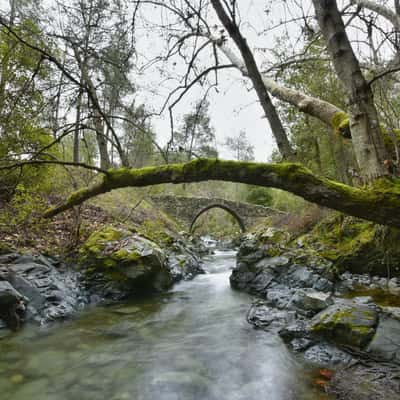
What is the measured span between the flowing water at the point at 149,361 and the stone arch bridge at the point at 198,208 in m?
14.7

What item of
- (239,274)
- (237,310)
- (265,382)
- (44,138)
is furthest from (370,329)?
(44,138)

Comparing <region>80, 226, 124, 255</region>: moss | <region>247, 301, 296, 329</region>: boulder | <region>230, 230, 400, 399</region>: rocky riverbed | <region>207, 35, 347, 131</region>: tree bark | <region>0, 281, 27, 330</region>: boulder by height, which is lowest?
<region>247, 301, 296, 329</region>: boulder

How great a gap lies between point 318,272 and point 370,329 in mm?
2868

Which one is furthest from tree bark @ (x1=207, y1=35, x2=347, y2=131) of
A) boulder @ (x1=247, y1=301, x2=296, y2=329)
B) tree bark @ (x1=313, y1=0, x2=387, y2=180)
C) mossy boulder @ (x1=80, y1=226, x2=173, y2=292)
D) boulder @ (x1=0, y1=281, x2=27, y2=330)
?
boulder @ (x1=0, y1=281, x2=27, y2=330)

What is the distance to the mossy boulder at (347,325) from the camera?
3049 mm

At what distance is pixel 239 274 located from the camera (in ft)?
23.5

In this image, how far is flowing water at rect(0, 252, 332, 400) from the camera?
2.70m

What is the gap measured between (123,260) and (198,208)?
14462mm

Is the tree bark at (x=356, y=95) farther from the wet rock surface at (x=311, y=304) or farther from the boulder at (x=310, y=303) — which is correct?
the boulder at (x=310, y=303)

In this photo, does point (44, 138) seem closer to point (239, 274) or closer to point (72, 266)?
point (72, 266)

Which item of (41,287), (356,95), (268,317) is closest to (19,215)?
(41,287)

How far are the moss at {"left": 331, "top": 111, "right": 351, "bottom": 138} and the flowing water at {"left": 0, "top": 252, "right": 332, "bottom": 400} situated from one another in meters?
2.54

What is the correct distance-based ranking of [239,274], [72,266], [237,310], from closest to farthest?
[237,310], [72,266], [239,274]

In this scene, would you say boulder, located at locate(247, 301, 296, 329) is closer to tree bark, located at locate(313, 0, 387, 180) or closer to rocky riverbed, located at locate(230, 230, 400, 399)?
rocky riverbed, located at locate(230, 230, 400, 399)
